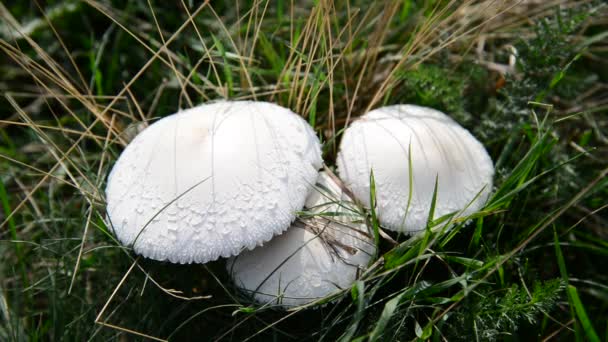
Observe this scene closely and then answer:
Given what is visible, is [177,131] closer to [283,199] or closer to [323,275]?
[283,199]

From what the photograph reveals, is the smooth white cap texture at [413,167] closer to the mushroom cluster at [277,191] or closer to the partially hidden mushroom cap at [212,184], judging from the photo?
the mushroom cluster at [277,191]

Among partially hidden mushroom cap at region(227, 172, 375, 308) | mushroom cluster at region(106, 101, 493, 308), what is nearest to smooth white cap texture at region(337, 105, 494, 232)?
mushroom cluster at region(106, 101, 493, 308)

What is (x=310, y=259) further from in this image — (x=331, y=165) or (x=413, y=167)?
(x=331, y=165)

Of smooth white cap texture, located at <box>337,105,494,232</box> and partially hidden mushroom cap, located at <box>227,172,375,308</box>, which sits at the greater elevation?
smooth white cap texture, located at <box>337,105,494,232</box>

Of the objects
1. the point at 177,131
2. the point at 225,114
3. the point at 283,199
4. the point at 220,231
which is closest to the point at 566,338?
the point at 283,199

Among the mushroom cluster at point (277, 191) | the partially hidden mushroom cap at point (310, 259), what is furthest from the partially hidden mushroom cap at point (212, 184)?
the partially hidden mushroom cap at point (310, 259)

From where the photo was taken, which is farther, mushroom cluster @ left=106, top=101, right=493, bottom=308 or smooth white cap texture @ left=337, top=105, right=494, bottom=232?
smooth white cap texture @ left=337, top=105, right=494, bottom=232

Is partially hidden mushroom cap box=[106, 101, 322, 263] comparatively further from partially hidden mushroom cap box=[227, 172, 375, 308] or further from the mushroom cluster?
partially hidden mushroom cap box=[227, 172, 375, 308]
